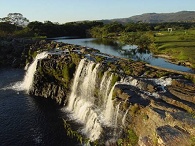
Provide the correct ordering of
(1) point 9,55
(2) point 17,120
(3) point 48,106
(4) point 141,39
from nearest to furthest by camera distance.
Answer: (2) point 17,120, (3) point 48,106, (1) point 9,55, (4) point 141,39

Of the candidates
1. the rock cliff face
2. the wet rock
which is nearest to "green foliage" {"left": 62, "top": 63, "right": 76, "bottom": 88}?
the rock cliff face

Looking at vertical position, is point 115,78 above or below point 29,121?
above

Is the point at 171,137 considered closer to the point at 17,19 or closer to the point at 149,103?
the point at 149,103

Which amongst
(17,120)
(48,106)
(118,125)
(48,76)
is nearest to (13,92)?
(48,76)

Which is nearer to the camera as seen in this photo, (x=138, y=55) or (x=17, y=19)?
(x=138, y=55)

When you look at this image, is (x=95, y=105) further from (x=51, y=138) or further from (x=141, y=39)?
(x=141, y=39)

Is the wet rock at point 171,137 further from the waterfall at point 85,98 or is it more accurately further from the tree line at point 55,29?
the tree line at point 55,29

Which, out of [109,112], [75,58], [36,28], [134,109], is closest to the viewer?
[134,109]

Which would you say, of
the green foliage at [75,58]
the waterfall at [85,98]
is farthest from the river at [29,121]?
the green foliage at [75,58]

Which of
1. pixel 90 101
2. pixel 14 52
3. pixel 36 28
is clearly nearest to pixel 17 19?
pixel 36 28
